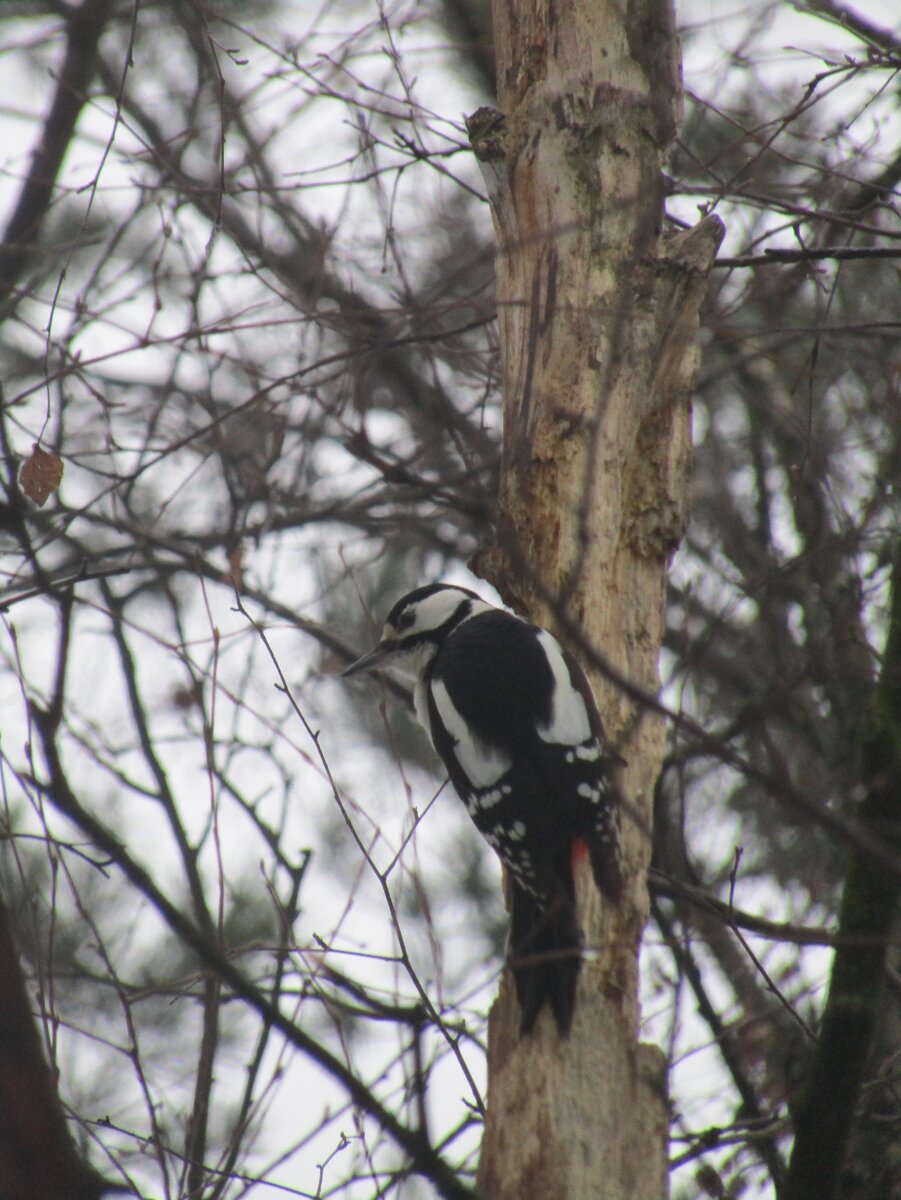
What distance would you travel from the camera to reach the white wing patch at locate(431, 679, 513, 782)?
11.7ft

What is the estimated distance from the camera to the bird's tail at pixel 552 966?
2934 millimetres

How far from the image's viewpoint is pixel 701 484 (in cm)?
682

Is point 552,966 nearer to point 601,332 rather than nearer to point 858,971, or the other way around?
point 858,971

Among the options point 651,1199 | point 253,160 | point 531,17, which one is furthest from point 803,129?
point 651,1199

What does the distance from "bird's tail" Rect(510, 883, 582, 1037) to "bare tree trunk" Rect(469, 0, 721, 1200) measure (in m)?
0.13

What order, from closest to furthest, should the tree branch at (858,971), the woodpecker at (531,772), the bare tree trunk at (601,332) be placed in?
the tree branch at (858,971) < the woodpecker at (531,772) < the bare tree trunk at (601,332)

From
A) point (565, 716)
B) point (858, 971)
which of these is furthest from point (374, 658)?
point (858, 971)

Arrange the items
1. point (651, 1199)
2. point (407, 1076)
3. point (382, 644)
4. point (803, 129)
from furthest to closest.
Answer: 1. point (803, 129)
2. point (382, 644)
3. point (407, 1076)
4. point (651, 1199)

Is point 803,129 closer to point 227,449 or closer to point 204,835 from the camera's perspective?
point 227,449

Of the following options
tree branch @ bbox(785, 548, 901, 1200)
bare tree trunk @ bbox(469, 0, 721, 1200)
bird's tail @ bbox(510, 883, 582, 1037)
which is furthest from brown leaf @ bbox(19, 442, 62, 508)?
tree branch @ bbox(785, 548, 901, 1200)

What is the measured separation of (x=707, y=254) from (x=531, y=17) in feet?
2.92

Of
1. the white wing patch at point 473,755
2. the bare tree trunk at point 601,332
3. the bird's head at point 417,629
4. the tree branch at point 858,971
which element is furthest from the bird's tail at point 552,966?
the bird's head at point 417,629

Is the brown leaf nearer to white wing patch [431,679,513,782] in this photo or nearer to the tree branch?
white wing patch [431,679,513,782]

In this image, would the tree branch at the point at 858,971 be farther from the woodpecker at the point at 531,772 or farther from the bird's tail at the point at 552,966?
the woodpecker at the point at 531,772
